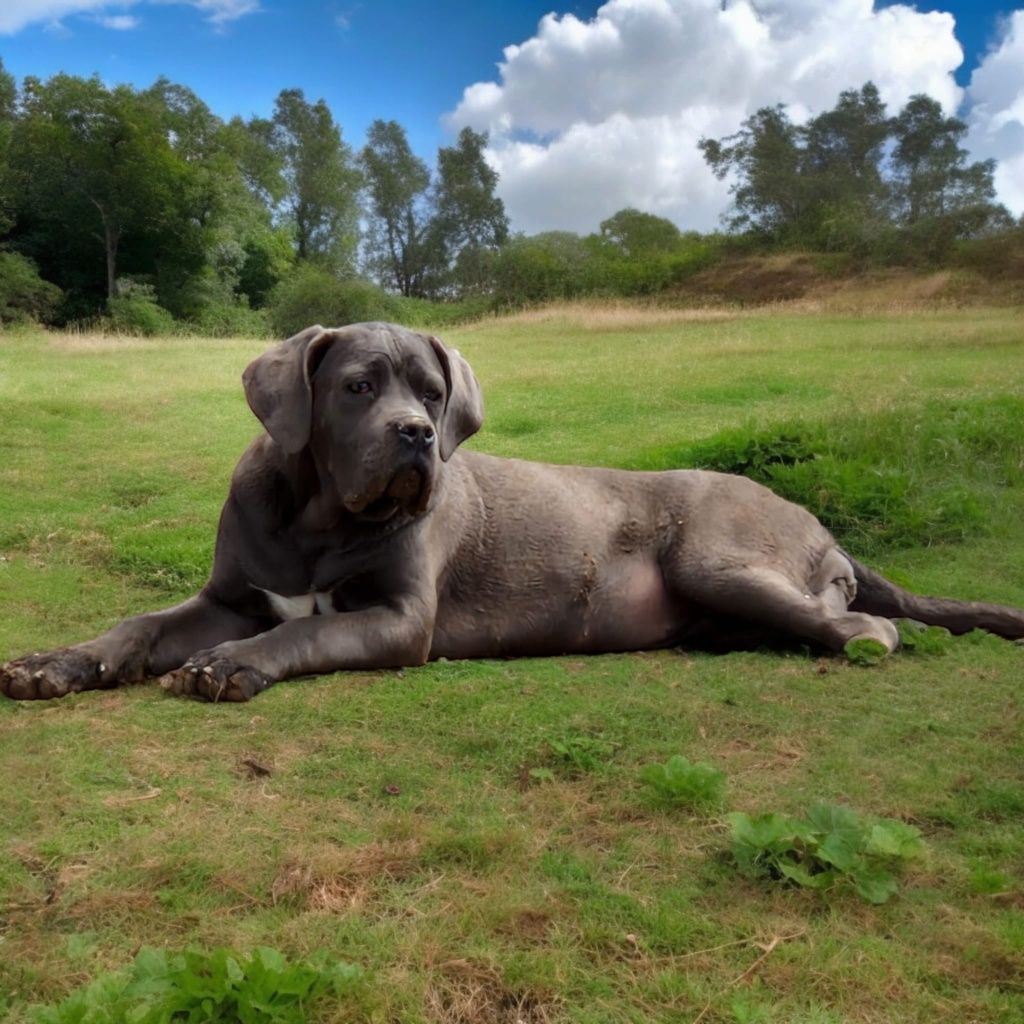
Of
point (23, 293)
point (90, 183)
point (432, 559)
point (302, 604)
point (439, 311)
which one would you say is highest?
point (90, 183)

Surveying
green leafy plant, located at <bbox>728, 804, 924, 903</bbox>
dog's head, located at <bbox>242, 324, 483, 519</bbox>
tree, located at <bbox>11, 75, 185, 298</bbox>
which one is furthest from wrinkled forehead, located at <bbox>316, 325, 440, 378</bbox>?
tree, located at <bbox>11, 75, 185, 298</bbox>

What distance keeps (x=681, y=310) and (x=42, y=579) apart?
Result: 84.9ft

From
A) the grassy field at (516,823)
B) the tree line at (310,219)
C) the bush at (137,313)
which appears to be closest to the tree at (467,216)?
the tree line at (310,219)

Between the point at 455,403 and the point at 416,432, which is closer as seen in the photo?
the point at 416,432

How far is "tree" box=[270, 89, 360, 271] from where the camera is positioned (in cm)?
4559

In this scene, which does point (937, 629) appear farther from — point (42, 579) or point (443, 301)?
point (443, 301)

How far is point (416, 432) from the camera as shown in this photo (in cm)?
435

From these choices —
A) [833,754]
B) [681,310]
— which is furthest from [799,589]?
[681,310]

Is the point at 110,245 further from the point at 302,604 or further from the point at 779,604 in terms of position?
the point at 779,604

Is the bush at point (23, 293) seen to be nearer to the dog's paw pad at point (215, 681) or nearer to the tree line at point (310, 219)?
the tree line at point (310, 219)

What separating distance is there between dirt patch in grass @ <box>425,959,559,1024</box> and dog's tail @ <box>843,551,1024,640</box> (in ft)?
13.4

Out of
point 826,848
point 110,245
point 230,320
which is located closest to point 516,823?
point 826,848

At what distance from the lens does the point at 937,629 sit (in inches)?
212

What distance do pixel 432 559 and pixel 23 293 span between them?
35.7 m
